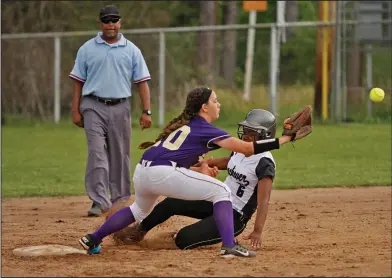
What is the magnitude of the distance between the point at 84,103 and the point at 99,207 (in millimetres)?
1072

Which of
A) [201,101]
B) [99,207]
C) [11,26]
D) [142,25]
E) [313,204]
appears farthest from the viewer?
[142,25]

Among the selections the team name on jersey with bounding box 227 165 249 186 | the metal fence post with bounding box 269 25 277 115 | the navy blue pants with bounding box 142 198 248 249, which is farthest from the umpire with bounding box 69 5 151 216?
the metal fence post with bounding box 269 25 277 115

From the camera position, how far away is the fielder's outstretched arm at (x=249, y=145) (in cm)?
740

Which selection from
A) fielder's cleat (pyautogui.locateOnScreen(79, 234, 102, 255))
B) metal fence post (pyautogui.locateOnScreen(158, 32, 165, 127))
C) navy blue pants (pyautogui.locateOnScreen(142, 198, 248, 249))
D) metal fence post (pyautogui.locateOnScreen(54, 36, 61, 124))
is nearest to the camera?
fielder's cleat (pyautogui.locateOnScreen(79, 234, 102, 255))

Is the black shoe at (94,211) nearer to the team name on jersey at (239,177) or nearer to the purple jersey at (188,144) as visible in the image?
the team name on jersey at (239,177)

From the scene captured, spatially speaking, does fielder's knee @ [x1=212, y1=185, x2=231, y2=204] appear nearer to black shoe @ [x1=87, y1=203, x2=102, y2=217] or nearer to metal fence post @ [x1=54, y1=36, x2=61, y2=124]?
black shoe @ [x1=87, y1=203, x2=102, y2=217]

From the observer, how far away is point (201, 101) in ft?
24.9

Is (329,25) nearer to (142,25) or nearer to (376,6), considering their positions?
(376,6)

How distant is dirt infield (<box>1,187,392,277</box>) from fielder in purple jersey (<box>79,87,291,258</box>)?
0.66ft

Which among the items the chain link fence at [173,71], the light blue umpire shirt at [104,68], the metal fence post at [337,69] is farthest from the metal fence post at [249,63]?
the light blue umpire shirt at [104,68]

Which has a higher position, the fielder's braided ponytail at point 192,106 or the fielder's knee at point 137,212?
the fielder's braided ponytail at point 192,106

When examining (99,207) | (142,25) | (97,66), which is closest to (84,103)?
(97,66)

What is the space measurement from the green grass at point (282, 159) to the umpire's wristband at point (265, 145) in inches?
226

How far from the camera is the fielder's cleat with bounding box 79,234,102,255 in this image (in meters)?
7.67
